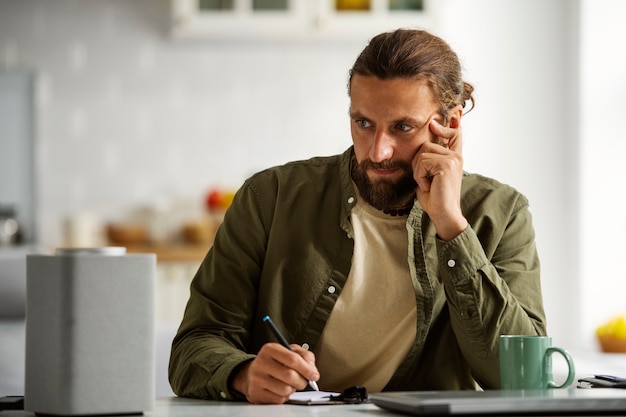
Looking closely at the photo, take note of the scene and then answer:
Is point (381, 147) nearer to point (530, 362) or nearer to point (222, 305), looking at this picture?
point (222, 305)

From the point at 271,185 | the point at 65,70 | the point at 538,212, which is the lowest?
the point at 538,212

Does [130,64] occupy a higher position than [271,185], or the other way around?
[130,64]

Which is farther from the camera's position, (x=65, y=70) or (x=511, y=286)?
(x=65, y=70)

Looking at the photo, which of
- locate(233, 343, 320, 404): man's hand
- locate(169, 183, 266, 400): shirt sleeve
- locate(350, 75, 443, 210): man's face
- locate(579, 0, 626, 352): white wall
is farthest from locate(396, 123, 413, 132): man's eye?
locate(579, 0, 626, 352): white wall

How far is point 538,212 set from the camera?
546cm

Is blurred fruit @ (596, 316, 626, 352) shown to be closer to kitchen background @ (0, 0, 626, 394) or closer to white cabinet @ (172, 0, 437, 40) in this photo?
kitchen background @ (0, 0, 626, 394)

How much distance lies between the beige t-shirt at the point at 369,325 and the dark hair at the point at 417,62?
1.09ft

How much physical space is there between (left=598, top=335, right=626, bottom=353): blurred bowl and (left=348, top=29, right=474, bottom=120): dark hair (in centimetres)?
280

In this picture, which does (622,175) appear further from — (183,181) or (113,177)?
(113,177)

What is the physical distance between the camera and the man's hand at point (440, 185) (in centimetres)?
179

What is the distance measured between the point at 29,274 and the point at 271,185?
33.3 inches

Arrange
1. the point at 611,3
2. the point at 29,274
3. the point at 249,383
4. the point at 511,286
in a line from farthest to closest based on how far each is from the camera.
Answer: the point at 611,3 → the point at 511,286 → the point at 249,383 → the point at 29,274

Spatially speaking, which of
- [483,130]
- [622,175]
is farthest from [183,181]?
[622,175]

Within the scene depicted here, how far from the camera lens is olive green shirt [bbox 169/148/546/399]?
1.78 meters
